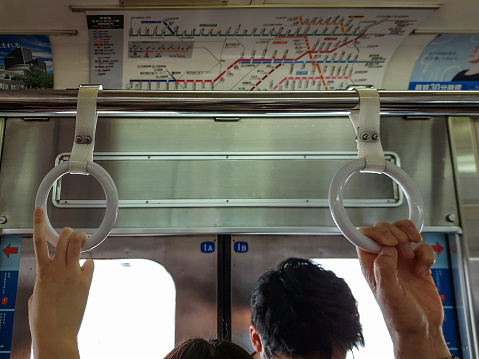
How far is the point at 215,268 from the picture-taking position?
292cm

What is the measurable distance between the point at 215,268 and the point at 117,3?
1728mm

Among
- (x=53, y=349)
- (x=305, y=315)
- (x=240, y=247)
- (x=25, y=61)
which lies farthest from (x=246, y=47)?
(x=53, y=349)

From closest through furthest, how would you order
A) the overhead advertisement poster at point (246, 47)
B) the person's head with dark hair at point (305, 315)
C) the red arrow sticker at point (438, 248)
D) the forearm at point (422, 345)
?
the forearm at point (422, 345) → the person's head with dark hair at point (305, 315) → the overhead advertisement poster at point (246, 47) → the red arrow sticker at point (438, 248)

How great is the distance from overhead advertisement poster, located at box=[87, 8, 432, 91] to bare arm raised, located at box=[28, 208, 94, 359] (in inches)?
77.2

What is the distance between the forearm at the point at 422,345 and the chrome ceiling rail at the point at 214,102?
55 centimetres

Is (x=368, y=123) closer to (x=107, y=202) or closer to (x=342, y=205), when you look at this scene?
(x=342, y=205)

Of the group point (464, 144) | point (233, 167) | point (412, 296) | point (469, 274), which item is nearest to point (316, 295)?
point (412, 296)

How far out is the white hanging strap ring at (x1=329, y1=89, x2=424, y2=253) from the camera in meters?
1.01

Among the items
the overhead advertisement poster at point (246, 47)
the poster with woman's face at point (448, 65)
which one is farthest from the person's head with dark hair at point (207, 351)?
the poster with woman's face at point (448, 65)

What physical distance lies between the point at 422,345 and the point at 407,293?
13 centimetres

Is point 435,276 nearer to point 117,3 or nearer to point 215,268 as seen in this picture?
point 215,268

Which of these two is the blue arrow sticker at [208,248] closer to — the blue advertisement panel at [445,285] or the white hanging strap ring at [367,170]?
the blue advertisement panel at [445,285]

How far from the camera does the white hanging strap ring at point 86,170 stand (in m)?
1.02

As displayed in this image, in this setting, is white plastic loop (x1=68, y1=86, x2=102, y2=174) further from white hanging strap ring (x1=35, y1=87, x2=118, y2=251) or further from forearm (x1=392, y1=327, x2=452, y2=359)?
forearm (x1=392, y1=327, x2=452, y2=359)
